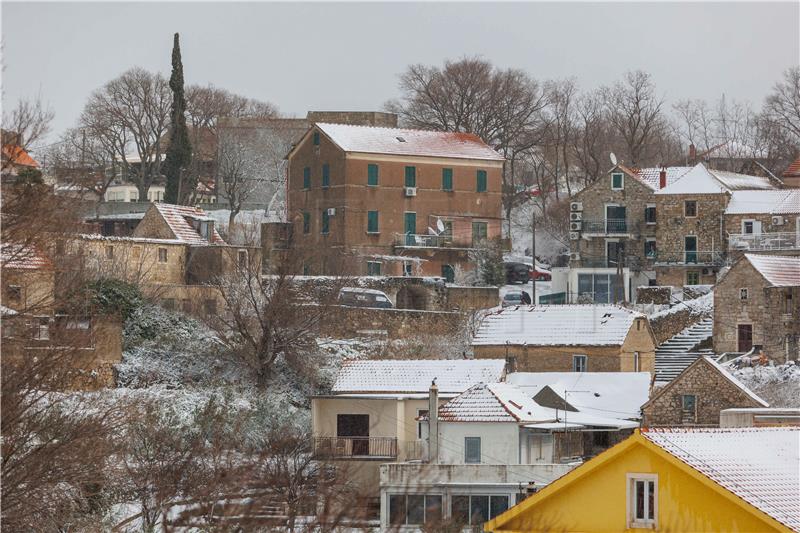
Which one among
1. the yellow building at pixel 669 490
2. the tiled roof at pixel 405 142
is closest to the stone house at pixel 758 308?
the tiled roof at pixel 405 142

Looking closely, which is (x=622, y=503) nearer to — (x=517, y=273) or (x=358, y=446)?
(x=358, y=446)

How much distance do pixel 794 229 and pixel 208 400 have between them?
2364 centimetres

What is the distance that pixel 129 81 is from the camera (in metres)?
88.2

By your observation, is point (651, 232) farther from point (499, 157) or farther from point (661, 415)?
point (661, 415)

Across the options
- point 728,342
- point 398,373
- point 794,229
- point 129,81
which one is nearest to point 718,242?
point 794,229

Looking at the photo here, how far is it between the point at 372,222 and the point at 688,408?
2309cm

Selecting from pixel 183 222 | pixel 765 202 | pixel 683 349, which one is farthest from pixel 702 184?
pixel 183 222

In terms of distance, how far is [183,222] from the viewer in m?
57.5

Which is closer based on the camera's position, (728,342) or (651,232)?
(728,342)

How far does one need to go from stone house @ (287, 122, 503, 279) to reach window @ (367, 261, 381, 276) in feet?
0.19

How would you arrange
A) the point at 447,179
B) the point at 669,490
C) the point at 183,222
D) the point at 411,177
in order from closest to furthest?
the point at 669,490
the point at 183,222
the point at 411,177
the point at 447,179

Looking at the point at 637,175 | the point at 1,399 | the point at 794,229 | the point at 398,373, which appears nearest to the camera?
the point at 1,399

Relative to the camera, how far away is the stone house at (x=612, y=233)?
6372cm

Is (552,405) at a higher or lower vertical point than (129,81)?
lower
